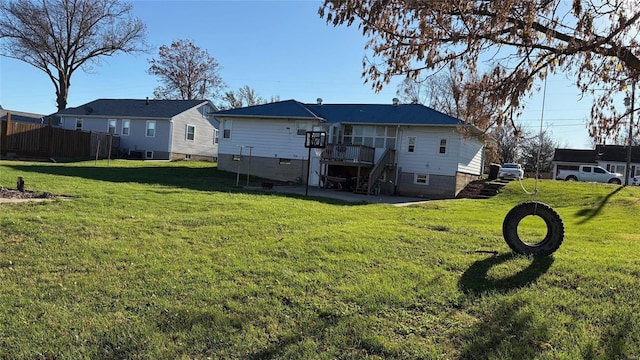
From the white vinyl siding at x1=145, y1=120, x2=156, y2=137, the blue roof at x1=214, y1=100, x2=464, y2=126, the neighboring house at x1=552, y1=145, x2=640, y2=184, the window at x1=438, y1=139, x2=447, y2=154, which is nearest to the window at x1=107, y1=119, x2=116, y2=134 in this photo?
the white vinyl siding at x1=145, y1=120, x2=156, y2=137

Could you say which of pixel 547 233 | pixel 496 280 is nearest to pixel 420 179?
pixel 547 233

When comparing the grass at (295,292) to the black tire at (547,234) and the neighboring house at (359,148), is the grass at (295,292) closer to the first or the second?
the black tire at (547,234)

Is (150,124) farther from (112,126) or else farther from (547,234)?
(547,234)

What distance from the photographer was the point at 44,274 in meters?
5.30

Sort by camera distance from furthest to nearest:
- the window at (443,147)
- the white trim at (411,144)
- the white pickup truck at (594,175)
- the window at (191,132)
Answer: the window at (191,132), the white pickup truck at (594,175), the white trim at (411,144), the window at (443,147)

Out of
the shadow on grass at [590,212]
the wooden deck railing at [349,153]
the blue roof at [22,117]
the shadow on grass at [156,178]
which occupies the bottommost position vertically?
the shadow on grass at [156,178]

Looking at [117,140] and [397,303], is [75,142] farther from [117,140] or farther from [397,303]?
[397,303]

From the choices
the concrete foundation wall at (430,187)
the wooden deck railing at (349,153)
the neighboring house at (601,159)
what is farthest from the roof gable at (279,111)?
the neighboring house at (601,159)

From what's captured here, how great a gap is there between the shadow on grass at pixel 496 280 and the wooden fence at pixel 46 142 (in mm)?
22381

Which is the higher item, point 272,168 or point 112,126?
point 112,126

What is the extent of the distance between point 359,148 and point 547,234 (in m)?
15.6

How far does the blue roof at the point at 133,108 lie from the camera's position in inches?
1328

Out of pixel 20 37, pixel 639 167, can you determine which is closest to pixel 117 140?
pixel 20 37

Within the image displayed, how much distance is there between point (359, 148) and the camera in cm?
2184
